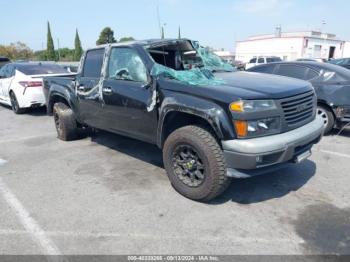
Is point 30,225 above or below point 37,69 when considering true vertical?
below

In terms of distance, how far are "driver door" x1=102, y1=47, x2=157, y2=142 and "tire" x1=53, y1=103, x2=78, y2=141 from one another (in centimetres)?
162

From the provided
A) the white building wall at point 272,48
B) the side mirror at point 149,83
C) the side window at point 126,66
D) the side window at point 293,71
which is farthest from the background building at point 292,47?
the side mirror at point 149,83

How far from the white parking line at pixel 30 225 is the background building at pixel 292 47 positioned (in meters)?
45.0

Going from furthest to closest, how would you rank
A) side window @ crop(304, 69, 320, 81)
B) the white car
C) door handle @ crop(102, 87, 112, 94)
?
the white car, side window @ crop(304, 69, 320, 81), door handle @ crop(102, 87, 112, 94)

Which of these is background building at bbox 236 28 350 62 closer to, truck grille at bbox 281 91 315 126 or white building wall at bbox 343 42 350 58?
white building wall at bbox 343 42 350 58

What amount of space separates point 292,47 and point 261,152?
48.4m

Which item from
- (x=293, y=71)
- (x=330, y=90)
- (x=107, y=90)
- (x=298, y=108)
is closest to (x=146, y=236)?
(x=298, y=108)

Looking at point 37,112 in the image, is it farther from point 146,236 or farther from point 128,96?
point 146,236

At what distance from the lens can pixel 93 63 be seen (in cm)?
534

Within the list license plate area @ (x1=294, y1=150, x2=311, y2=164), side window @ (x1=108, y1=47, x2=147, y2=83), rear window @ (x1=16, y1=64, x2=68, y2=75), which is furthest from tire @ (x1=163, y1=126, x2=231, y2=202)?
rear window @ (x1=16, y1=64, x2=68, y2=75)

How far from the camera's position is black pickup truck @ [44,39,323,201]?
333 cm

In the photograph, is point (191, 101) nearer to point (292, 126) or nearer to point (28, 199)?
point (292, 126)

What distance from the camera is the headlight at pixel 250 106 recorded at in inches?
130

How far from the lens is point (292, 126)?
364cm
